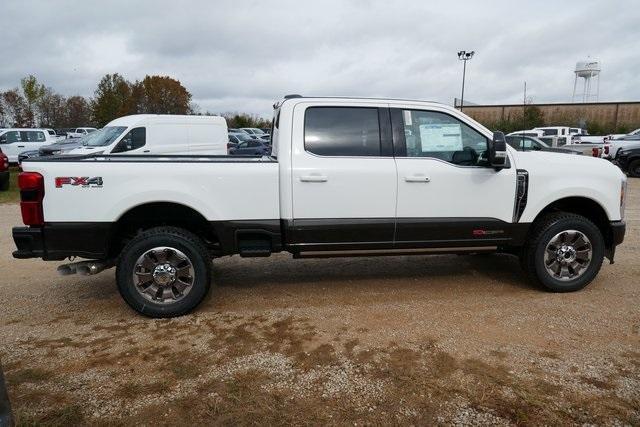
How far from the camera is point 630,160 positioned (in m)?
17.3

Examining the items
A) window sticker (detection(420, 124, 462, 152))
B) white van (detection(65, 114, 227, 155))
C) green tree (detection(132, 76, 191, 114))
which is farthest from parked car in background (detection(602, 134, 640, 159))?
green tree (detection(132, 76, 191, 114))

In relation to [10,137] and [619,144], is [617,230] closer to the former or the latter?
[619,144]

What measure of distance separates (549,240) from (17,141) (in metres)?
20.7

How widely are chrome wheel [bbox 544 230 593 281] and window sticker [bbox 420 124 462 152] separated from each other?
1377 millimetres

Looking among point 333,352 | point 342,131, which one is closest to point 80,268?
point 333,352

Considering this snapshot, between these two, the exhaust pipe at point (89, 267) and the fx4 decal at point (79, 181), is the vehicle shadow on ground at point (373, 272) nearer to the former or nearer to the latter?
the exhaust pipe at point (89, 267)

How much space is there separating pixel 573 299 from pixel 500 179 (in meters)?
1.41

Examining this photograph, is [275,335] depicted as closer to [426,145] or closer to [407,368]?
[407,368]

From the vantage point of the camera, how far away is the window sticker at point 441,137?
4.58m

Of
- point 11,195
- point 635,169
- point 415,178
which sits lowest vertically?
point 11,195

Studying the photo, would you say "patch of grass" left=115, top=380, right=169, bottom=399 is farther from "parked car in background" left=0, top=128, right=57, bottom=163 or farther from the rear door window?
the rear door window

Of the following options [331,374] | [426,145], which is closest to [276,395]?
[331,374]

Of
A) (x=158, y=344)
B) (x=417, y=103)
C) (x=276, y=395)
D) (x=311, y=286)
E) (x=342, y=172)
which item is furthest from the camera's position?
(x=311, y=286)

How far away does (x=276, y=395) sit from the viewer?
9.98ft
